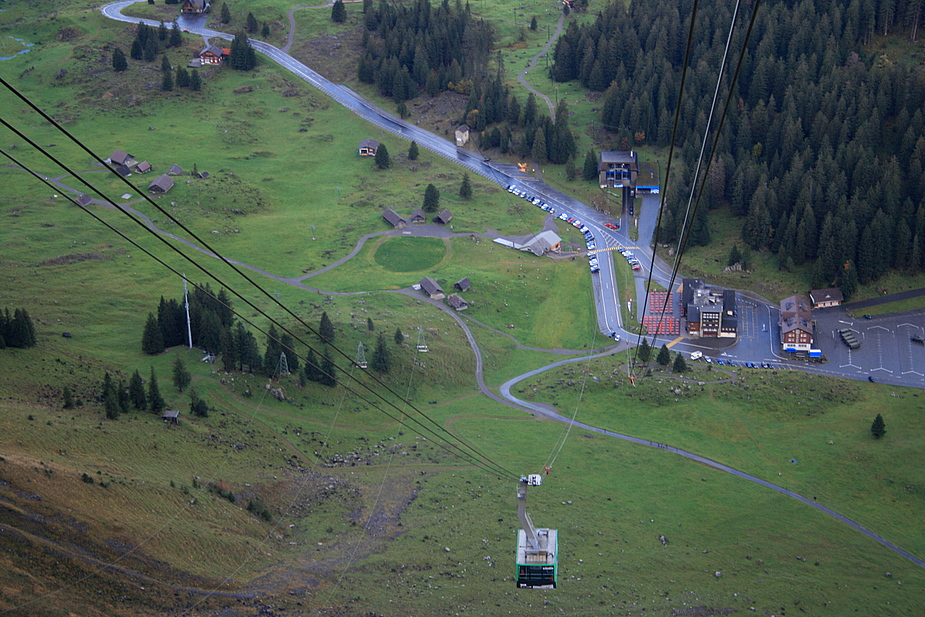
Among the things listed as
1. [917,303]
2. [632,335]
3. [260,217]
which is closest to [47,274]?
[260,217]

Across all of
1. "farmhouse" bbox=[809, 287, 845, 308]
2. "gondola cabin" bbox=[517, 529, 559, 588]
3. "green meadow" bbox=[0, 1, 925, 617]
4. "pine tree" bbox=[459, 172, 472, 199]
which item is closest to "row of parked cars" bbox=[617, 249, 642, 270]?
"green meadow" bbox=[0, 1, 925, 617]

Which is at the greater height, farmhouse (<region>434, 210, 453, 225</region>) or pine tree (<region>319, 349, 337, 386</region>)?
farmhouse (<region>434, 210, 453, 225</region>)

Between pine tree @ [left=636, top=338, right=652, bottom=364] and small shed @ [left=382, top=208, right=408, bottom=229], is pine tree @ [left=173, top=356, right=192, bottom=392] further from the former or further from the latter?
small shed @ [left=382, top=208, right=408, bottom=229]

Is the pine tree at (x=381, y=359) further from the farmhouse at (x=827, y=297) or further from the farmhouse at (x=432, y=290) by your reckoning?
the farmhouse at (x=827, y=297)

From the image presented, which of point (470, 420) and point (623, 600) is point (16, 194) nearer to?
point (470, 420)

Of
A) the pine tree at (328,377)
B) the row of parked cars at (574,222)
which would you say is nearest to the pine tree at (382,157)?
the row of parked cars at (574,222)

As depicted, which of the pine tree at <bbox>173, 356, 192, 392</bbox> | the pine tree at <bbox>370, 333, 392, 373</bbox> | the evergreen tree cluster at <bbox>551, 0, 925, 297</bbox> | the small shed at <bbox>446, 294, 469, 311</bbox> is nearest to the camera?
the pine tree at <bbox>173, 356, 192, 392</bbox>
